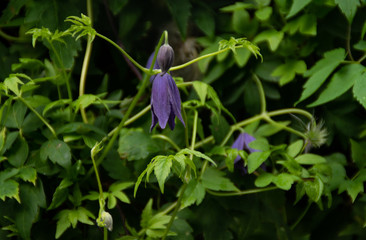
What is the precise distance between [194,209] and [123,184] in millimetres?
262

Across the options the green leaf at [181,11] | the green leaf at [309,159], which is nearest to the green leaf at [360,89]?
the green leaf at [309,159]

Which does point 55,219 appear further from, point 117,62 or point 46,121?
point 117,62

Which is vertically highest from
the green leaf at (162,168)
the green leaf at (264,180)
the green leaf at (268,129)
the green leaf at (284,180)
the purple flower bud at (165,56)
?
the purple flower bud at (165,56)

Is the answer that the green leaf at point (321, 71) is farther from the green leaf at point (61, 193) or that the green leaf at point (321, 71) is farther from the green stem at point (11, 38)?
the green stem at point (11, 38)

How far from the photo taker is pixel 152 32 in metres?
1.78

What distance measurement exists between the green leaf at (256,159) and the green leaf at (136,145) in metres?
0.25

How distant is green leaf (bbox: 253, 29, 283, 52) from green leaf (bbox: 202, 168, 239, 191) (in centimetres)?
41

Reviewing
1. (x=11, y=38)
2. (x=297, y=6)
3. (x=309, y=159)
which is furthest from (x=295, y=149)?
(x=11, y=38)

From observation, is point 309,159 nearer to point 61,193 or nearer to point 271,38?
point 271,38

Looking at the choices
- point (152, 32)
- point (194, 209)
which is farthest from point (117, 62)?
point (194, 209)

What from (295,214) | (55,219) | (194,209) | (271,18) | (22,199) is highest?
(271,18)

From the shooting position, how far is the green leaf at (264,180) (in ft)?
4.28

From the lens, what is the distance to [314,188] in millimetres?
1244

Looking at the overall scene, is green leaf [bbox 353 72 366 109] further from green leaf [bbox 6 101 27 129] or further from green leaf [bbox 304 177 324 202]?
green leaf [bbox 6 101 27 129]
